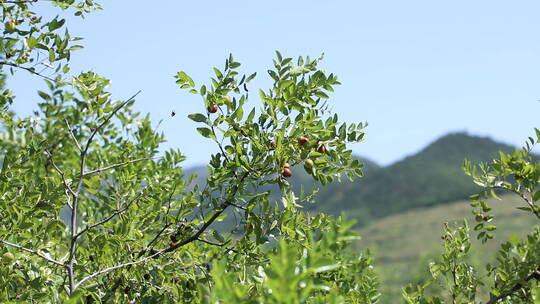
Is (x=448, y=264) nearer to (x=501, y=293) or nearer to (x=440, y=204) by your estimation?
(x=501, y=293)

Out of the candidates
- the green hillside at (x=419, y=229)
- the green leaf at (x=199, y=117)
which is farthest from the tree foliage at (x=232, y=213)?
the green hillside at (x=419, y=229)

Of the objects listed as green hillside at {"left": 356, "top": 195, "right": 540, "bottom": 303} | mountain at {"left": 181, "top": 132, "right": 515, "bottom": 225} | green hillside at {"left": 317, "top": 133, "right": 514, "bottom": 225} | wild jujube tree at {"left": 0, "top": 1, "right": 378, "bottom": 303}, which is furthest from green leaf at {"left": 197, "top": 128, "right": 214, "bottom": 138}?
green hillside at {"left": 317, "top": 133, "right": 514, "bottom": 225}

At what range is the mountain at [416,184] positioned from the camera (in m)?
118

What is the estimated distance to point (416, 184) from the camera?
125 m

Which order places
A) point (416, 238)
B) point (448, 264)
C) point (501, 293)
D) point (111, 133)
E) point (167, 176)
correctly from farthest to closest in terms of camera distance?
point (416, 238) < point (111, 133) < point (167, 176) < point (448, 264) < point (501, 293)

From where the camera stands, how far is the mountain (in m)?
118

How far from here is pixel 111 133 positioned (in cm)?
628

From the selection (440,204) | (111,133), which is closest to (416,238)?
(440,204)

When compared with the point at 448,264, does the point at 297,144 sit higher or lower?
higher

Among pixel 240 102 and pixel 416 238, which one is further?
pixel 416 238

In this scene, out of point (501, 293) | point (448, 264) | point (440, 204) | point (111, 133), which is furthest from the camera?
point (440, 204)

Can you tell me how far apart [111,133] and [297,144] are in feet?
11.7

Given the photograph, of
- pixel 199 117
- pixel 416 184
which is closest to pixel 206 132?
pixel 199 117

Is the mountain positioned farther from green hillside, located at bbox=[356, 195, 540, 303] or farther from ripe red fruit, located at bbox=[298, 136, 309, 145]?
ripe red fruit, located at bbox=[298, 136, 309, 145]
